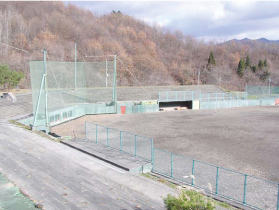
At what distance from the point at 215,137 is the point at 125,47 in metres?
62.2

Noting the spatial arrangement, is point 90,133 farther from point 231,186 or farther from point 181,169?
point 231,186

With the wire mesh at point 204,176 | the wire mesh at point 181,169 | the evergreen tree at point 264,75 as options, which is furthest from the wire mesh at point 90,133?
the evergreen tree at point 264,75

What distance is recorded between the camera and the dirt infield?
14570 mm

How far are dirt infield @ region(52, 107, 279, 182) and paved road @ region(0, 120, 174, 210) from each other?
5.92m

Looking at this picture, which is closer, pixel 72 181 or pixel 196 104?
pixel 72 181

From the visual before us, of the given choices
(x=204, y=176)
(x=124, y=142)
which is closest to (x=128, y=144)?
(x=124, y=142)

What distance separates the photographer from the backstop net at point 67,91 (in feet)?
65.3

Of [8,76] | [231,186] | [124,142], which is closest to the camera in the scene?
[231,186]

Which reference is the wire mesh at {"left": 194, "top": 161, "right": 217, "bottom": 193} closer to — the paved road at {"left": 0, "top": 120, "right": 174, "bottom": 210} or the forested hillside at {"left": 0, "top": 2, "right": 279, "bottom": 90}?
the paved road at {"left": 0, "top": 120, "right": 174, "bottom": 210}

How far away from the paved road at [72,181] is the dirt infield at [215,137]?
592 cm

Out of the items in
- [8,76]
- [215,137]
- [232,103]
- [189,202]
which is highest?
[8,76]

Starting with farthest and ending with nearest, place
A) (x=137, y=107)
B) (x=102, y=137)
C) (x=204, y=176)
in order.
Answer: (x=137, y=107), (x=102, y=137), (x=204, y=176)

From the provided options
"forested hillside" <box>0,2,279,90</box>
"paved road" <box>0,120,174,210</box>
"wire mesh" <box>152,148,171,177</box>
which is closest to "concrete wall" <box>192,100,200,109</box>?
"forested hillside" <box>0,2,279,90</box>

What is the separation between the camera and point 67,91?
27469mm
